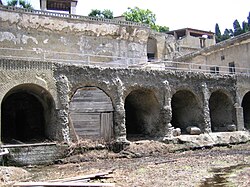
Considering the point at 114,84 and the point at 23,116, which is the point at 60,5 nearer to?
the point at 23,116

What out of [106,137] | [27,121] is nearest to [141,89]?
[106,137]

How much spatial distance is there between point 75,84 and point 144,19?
29.5m

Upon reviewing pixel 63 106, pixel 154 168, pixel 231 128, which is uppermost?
pixel 63 106

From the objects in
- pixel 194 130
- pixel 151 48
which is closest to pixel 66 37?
pixel 151 48

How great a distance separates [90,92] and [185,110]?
8069 mm

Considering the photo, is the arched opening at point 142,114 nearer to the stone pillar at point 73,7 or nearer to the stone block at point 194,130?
the stone block at point 194,130

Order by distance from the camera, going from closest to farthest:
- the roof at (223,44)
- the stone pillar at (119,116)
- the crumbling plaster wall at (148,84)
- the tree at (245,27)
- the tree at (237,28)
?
the crumbling plaster wall at (148,84) < the stone pillar at (119,116) < the roof at (223,44) < the tree at (245,27) < the tree at (237,28)

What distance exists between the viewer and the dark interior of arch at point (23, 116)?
20422 millimetres

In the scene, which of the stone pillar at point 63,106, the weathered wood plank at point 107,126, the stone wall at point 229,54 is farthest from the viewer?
the stone wall at point 229,54

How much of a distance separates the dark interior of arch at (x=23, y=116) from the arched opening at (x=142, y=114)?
5.90 meters

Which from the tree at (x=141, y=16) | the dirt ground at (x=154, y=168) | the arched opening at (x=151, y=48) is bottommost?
the dirt ground at (x=154, y=168)

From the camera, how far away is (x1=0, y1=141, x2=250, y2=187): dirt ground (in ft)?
36.6

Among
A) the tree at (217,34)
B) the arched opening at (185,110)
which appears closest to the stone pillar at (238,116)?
the arched opening at (185,110)

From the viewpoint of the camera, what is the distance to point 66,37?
28.6 m
